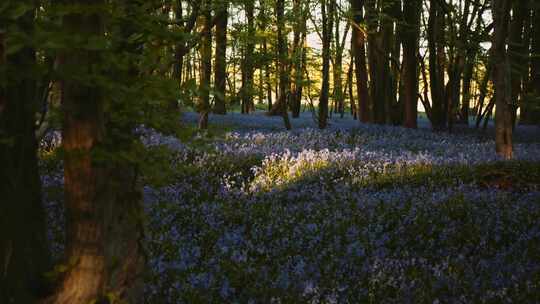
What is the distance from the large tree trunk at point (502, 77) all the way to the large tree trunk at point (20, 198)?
9328 millimetres

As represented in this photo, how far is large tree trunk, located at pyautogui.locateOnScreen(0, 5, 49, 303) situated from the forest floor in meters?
0.61

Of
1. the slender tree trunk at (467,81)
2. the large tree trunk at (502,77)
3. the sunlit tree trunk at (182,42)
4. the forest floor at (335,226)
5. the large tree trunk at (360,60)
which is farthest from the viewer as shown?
the large tree trunk at (360,60)

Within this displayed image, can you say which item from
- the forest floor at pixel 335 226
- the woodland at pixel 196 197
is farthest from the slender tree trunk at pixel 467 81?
the forest floor at pixel 335 226

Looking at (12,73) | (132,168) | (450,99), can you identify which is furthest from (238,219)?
(450,99)

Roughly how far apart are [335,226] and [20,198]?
4.25 m

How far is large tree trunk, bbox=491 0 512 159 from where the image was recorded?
10.5 meters

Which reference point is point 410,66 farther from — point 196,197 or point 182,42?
point 182,42

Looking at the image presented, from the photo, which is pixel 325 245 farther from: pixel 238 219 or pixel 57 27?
pixel 57 27

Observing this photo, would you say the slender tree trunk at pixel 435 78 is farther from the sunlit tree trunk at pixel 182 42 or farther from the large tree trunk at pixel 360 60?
the sunlit tree trunk at pixel 182 42

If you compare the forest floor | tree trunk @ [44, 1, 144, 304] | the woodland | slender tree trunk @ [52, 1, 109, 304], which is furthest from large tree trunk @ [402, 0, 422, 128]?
slender tree trunk @ [52, 1, 109, 304]

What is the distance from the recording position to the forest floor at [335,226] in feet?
15.4

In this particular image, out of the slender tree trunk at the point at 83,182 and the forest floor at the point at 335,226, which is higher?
the slender tree trunk at the point at 83,182

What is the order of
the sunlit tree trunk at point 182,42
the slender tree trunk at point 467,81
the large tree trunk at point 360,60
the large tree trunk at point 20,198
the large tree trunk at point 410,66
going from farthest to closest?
1. the large tree trunk at point 360,60
2. the large tree trunk at point 410,66
3. the slender tree trunk at point 467,81
4. the sunlit tree trunk at point 182,42
5. the large tree trunk at point 20,198

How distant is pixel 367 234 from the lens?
6.39m
